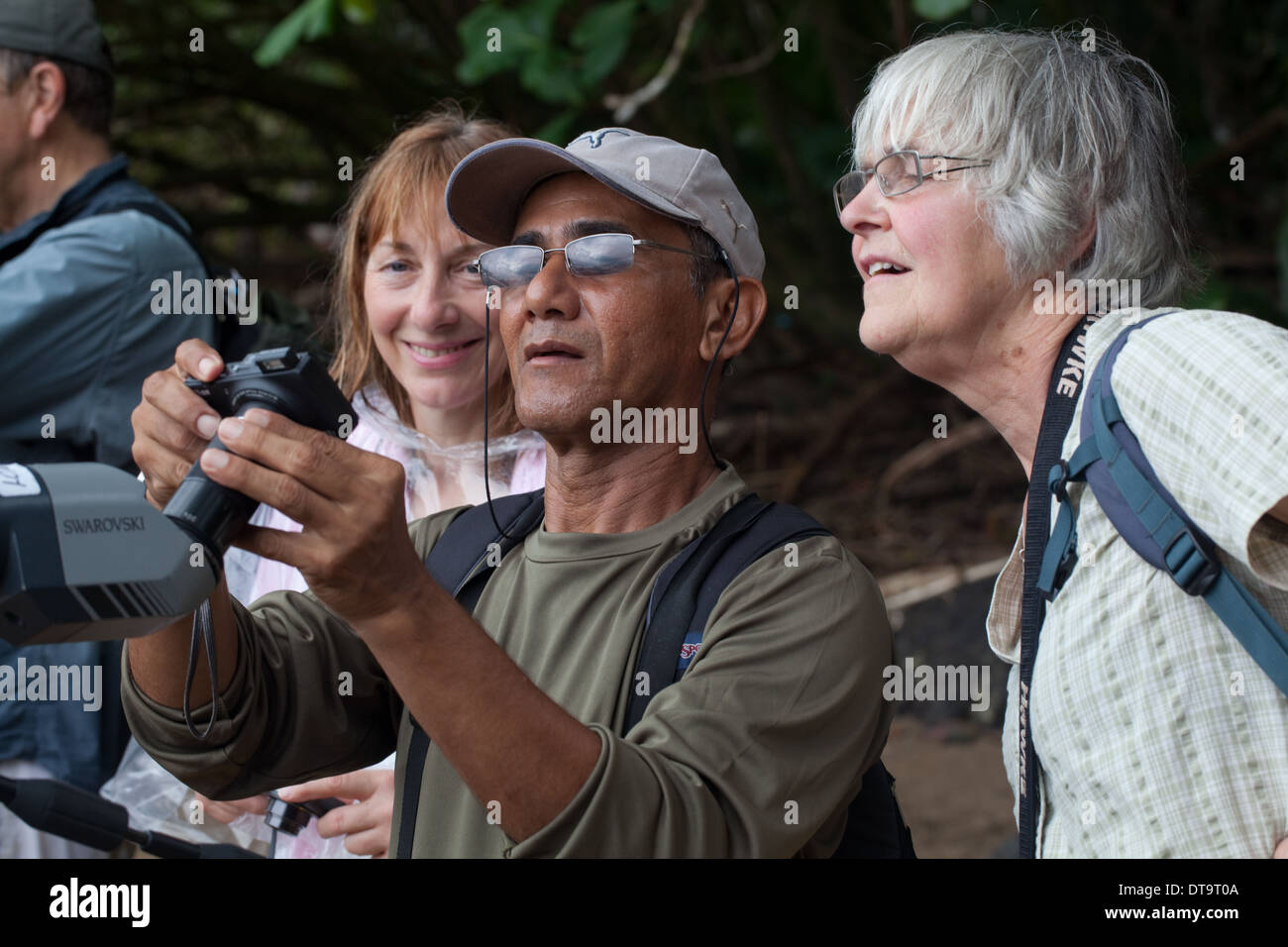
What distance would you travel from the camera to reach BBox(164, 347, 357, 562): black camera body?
4.80 ft

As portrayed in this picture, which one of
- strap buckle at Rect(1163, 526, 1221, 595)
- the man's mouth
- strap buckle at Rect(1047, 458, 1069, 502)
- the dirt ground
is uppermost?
the man's mouth

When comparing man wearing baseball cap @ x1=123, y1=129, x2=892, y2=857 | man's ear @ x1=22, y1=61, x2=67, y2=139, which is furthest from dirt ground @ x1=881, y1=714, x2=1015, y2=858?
man's ear @ x1=22, y1=61, x2=67, y2=139

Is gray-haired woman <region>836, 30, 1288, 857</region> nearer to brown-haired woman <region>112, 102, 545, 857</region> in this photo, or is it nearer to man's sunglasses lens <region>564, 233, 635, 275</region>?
man's sunglasses lens <region>564, 233, 635, 275</region>

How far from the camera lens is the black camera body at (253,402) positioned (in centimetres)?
146

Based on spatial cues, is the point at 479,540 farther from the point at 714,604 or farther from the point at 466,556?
the point at 714,604

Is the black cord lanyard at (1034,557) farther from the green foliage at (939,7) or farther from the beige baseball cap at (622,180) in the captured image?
the green foliage at (939,7)

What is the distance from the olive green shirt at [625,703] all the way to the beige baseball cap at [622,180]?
0.40 meters

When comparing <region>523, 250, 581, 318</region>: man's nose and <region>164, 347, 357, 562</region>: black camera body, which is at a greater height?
<region>523, 250, 581, 318</region>: man's nose

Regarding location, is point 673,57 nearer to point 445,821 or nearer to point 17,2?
point 17,2

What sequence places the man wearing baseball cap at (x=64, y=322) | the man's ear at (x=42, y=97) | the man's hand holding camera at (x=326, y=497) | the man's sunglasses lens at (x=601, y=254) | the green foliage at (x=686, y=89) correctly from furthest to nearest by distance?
the green foliage at (x=686, y=89) < the man's ear at (x=42, y=97) < the man wearing baseball cap at (x=64, y=322) < the man's sunglasses lens at (x=601, y=254) < the man's hand holding camera at (x=326, y=497)

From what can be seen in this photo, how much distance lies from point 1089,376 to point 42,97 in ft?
8.44

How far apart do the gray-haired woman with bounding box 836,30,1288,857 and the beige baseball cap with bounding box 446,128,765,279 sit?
0.71 feet

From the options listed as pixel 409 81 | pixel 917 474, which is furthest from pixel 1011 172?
pixel 409 81

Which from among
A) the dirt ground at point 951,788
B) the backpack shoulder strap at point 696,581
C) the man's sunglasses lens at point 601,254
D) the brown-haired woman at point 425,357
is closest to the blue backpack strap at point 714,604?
the backpack shoulder strap at point 696,581
